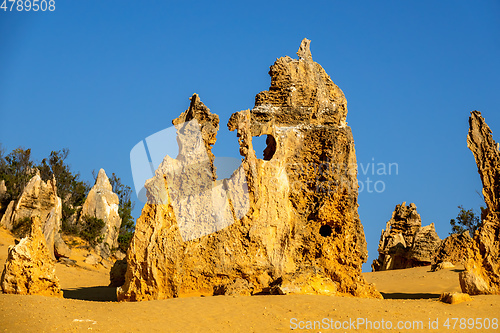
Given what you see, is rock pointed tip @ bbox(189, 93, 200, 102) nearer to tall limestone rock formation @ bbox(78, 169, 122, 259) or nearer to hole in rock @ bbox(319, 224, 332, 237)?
hole in rock @ bbox(319, 224, 332, 237)

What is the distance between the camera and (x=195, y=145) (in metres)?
13.8

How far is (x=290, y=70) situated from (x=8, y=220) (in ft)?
56.5

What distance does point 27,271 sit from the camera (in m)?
12.6

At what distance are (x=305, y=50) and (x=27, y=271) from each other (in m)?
8.16

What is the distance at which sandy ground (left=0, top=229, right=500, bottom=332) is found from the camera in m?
10.5

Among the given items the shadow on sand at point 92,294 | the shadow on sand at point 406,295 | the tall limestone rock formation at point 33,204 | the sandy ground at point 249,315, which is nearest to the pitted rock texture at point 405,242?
the shadow on sand at point 406,295

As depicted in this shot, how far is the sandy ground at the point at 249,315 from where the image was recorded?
10.5m

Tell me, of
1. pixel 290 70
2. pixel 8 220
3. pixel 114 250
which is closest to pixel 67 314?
pixel 290 70

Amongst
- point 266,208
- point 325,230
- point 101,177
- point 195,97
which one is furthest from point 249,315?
point 101,177

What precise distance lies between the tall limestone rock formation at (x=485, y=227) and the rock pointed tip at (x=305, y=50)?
161 inches

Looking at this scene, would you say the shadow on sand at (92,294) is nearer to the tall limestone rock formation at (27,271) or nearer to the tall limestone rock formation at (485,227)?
the tall limestone rock formation at (27,271)

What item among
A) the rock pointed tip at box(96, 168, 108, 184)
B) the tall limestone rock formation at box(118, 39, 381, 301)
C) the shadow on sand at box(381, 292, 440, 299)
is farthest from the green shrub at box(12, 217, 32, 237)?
the shadow on sand at box(381, 292, 440, 299)

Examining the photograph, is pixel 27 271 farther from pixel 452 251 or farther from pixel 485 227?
pixel 452 251

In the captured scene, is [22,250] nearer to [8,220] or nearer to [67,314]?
[67,314]
